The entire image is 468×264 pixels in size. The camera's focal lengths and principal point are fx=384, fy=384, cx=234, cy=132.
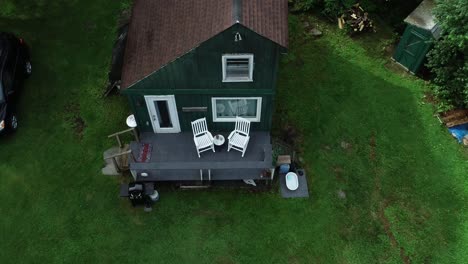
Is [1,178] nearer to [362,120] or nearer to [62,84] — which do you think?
[62,84]

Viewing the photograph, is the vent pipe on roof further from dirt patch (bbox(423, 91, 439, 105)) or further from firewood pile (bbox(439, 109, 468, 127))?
firewood pile (bbox(439, 109, 468, 127))

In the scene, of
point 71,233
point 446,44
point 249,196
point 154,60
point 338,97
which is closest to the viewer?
point 154,60

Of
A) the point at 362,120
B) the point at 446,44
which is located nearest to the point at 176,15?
the point at 362,120

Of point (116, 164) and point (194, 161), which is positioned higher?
point (194, 161)

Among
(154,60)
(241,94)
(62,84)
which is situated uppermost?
(154,60)

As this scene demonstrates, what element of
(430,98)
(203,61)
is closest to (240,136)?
(203,61)

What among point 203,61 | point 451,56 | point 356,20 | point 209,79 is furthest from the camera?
point 356,20

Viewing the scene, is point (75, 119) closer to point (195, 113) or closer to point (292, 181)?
point (195, 113)
